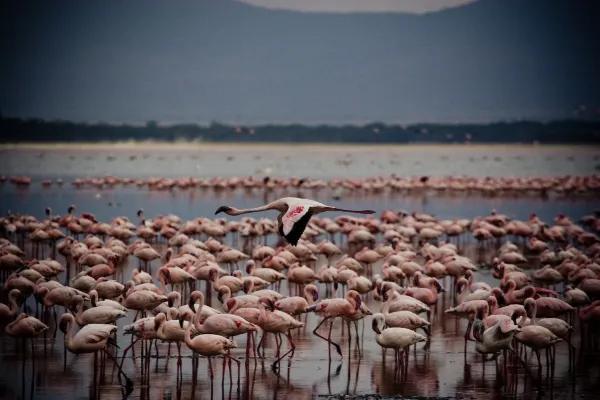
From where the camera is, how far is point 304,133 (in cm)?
10469

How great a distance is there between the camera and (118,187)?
38656 mm

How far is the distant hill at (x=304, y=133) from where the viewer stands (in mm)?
91238

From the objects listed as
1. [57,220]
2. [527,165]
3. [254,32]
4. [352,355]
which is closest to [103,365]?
[352,355]

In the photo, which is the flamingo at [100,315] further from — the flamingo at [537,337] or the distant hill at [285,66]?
the distant hill at [285,66]

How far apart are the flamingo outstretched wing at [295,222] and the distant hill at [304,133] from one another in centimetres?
7786

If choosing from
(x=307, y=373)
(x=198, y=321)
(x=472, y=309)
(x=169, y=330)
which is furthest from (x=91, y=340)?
(x=472, y=309)

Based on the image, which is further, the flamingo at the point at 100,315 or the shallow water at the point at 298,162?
the shallow water at the point at 298,162

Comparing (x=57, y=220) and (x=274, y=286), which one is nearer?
(x=274, y=286)

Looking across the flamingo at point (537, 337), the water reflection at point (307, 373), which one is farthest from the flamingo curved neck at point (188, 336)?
the flamingo at point (537, 337)

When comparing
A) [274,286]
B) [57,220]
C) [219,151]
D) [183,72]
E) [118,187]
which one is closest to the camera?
[274,286]

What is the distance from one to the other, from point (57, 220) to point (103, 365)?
32.9 feet

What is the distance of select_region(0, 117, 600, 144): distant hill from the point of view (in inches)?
3592

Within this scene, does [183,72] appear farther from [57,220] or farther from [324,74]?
[57,220]

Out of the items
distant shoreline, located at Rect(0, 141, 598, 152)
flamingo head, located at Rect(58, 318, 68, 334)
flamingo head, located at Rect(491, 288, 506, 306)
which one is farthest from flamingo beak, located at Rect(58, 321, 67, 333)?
distant shoreline, located at Rect(0, 141, 598, 152)
